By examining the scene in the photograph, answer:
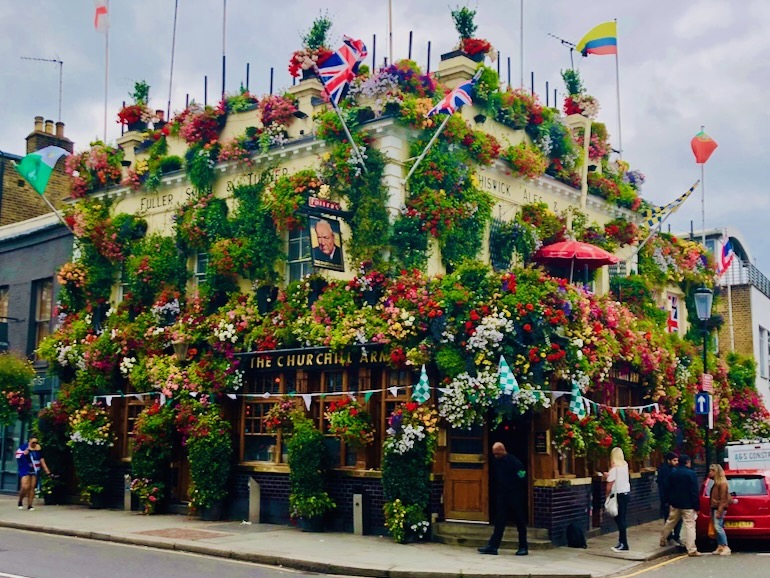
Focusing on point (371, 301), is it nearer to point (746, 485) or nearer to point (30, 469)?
point (746, 485)

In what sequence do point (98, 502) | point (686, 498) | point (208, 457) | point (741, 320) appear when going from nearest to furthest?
point (686, 498)
point (208, 457)
point (98, 502)
point (741, 320)

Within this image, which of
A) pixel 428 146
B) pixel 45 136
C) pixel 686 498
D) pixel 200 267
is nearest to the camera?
pixel 686 498

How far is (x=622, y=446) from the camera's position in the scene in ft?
58.6

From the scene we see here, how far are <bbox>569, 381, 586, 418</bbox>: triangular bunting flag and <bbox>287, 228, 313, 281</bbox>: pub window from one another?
6194mm

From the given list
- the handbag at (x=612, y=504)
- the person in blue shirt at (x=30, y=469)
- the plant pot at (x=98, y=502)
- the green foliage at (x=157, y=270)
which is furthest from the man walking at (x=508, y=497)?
the person in blue shirt at (x=30, y=469)

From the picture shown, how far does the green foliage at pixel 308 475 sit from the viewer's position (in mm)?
18188

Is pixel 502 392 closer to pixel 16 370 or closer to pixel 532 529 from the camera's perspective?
pixel 532 529

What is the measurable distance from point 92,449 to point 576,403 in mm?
11706

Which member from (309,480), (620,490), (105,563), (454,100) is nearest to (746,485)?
(620,490)

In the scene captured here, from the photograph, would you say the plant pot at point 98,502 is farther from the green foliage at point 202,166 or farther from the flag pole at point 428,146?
the flag pole at point 428,146

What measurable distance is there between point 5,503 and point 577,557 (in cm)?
1504

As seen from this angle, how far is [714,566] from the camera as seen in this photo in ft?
48.5

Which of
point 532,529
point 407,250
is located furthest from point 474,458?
point 407,250

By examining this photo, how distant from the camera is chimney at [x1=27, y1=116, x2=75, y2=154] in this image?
3141cm
